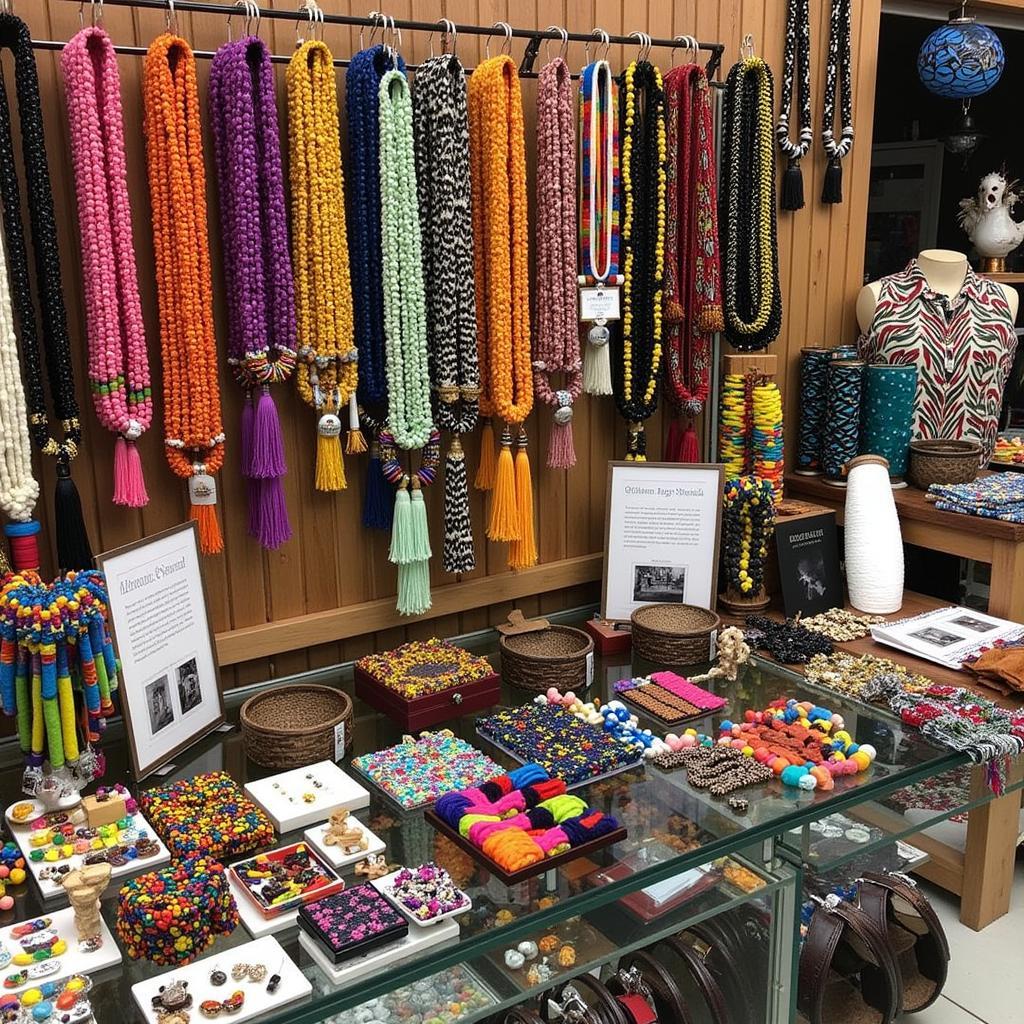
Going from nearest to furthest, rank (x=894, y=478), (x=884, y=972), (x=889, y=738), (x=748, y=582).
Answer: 1. (x=889, y=738)
2. (x=884, y=972)
3. (x=748, y=582)
4. (x=894, y=478)

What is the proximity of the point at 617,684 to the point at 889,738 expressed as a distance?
0.47m

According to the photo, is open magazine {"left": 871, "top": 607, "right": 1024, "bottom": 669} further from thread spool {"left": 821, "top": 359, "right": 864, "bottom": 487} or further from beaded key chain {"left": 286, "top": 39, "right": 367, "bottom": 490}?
beaded key chain {"left": 286, "top": 39, "right": 367, "bottom": 490}

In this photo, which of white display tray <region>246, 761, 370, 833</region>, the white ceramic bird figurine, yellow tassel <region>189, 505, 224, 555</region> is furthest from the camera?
the white ceramic bird figurine

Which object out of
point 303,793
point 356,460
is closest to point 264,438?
point 356,460

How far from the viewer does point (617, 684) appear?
1.94m

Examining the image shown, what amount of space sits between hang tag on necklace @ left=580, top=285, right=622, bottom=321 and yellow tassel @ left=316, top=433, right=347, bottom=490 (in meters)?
0.56

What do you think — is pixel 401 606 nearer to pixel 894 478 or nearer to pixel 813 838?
pixel 813 838

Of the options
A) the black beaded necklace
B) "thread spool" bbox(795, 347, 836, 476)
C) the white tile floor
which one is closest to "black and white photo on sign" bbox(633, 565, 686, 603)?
"thread spool" bbox(795, 347, 836, 476)

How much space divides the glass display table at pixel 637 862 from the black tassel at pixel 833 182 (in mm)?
1207

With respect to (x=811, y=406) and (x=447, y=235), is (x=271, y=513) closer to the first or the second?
(x=447, y=235)

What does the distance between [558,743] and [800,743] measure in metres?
0.39

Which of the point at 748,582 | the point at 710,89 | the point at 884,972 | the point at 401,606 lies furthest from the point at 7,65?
the point at 884,972

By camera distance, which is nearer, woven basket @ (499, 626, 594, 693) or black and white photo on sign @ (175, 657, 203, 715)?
black and white photo on sign @ (175, 657, 203, 715)

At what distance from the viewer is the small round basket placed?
94.6 inches
